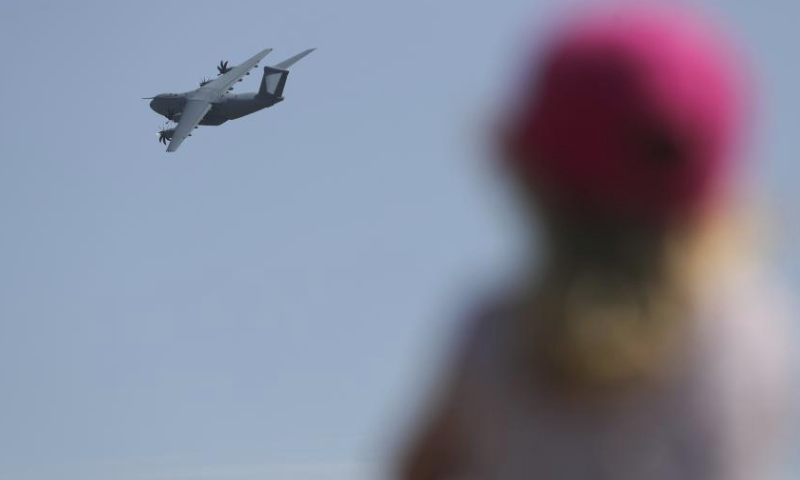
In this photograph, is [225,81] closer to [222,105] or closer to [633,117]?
[222,105]

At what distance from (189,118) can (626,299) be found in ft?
333

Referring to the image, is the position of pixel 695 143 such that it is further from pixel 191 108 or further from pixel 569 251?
pixel 191 108

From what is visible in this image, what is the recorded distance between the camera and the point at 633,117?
128 inches

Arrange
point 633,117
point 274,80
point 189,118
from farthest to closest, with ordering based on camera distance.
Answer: point 274,80
point 189,118
point 633,117

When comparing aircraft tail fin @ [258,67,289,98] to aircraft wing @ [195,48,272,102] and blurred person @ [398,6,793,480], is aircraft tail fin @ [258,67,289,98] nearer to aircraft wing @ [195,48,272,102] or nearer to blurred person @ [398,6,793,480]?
aircraft wing @ [195,48,272,102]

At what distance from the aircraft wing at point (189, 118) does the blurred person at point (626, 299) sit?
98672mm

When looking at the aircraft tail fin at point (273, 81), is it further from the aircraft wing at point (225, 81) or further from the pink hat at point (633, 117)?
the pink hat at point (633, 117)

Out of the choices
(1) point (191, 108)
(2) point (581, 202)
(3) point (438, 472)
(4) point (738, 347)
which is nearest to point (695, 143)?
(2) point (581, 202)

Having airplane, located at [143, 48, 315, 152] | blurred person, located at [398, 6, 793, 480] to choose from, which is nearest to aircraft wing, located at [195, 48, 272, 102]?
airplane, located at [143, 48, 315, 152]

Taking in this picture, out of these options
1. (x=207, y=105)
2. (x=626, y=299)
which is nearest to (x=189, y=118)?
(x=207, y=105)

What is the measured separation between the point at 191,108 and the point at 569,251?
102348mm

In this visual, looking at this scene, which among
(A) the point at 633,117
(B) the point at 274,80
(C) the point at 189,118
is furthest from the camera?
(B) the point at 274,80

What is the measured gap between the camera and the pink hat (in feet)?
10.5

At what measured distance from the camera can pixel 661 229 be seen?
338 centimetres
